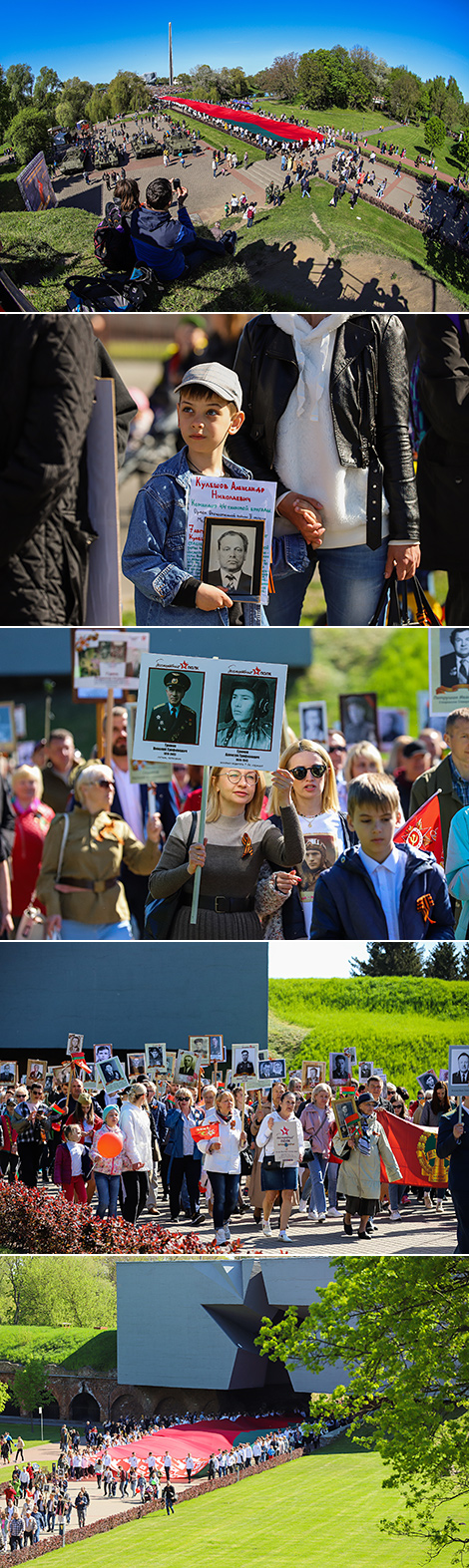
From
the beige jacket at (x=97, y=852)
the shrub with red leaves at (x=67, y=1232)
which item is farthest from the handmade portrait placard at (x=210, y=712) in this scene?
the shrub with red leaves at (x=67, y=1232)

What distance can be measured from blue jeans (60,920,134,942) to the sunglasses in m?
1.06

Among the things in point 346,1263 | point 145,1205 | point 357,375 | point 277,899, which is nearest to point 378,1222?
point 346,1263

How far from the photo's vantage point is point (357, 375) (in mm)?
5668

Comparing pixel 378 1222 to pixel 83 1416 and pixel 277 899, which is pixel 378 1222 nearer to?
pixel 277 899

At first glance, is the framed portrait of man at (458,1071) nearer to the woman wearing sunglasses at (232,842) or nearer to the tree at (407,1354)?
the tree at (407,1354)

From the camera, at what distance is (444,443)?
5.75 meters

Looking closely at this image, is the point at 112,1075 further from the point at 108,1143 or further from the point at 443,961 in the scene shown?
the point at 443,961

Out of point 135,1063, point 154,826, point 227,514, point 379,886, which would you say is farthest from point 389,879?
point 227,514

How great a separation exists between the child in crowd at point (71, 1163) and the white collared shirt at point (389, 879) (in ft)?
6.27

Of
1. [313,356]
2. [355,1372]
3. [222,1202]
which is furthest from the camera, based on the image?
[355,1372]

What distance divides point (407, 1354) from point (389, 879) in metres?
2.58

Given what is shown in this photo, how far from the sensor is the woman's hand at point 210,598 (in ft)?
18.2

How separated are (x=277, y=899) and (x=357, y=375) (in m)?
2.43

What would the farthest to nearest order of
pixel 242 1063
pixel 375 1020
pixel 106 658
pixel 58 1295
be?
pixel 58 1295 < pixel 375 1020 < pixel 242 1063 < pixel 106 658
